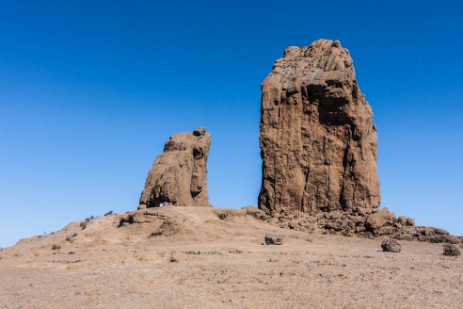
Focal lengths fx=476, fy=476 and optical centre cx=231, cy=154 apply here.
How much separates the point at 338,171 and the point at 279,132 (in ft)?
13.4

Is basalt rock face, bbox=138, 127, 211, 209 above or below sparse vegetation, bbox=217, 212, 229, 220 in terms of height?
above

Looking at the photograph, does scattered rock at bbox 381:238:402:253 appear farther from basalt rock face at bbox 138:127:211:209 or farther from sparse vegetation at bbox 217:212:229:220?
basalt rock face at bbox 138:127:211:209

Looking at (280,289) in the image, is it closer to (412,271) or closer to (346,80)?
(412,271)

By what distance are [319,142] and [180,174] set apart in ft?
27.0

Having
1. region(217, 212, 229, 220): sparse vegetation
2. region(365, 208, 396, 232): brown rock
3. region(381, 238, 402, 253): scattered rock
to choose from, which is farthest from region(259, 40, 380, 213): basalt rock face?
region(381, 238, 402, 253): scattered rock

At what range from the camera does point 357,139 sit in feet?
88.1

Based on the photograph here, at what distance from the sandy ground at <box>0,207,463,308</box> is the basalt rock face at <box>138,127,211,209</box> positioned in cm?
465

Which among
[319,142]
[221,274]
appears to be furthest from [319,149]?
[221,274]

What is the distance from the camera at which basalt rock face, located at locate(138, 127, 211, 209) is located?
26.2 m

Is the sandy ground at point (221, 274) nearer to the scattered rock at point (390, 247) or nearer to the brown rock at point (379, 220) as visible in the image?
the scattered rock at point (390, 247)

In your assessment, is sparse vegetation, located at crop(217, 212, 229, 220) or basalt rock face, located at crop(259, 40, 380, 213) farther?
basalt rock face, located at crop(259, 40, 380, 213)

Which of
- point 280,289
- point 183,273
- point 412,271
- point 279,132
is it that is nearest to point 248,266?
point 183,273

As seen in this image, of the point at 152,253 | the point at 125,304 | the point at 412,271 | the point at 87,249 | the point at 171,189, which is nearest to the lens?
the point at 125,304

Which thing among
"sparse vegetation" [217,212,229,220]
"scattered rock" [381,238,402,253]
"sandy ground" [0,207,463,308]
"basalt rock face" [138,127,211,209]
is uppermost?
"basalt rock face" [138,127,211,209]
